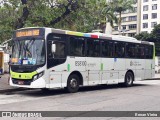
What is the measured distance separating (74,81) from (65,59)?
133 centimetres

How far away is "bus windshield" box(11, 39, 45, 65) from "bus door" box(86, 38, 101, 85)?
3247 mm

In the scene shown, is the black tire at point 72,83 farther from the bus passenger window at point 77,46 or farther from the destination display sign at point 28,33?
the destination display sign at point 28,33

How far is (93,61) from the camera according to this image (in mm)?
16906

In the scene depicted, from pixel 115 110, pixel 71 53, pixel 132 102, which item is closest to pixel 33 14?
pixel 71 53

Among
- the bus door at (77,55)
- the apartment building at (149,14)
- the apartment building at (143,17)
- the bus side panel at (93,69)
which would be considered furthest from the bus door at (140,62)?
the apartment building at (149,14)

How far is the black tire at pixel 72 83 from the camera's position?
15.4m

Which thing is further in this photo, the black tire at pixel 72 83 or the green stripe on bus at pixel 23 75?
the black tire at pixel 72 83

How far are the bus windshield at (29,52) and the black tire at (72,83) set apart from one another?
2054 millimetres

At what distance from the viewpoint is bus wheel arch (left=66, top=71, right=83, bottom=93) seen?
15414mm

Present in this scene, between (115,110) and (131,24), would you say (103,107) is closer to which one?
(115,110)

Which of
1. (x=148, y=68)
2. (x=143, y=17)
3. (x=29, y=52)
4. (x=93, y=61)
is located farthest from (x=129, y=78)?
(x=143, y=17)

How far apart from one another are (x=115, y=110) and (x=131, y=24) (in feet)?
291

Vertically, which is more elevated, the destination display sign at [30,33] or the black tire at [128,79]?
the destination display sign at [30,33]

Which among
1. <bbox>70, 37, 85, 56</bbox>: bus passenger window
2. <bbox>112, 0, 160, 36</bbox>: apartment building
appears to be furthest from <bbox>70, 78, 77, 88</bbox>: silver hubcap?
<bbox>112, 0, 160, 36</bbox>: apartment building
